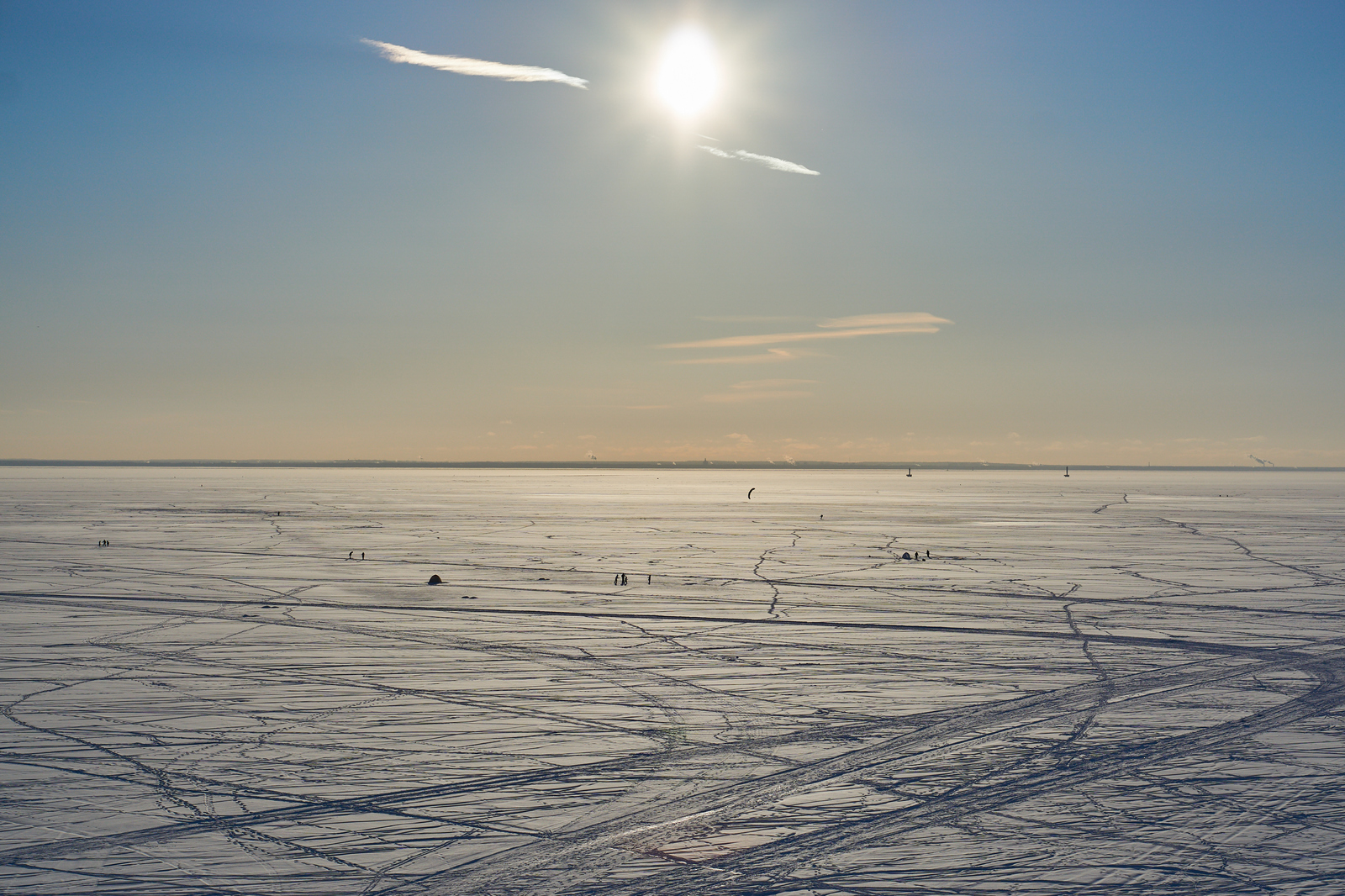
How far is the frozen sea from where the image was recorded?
18.0 feet

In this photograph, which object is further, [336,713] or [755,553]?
[755,553]

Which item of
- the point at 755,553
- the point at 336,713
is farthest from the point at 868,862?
the point at 755,553

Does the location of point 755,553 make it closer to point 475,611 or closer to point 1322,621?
point 475,611

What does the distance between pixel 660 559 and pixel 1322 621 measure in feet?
45.8

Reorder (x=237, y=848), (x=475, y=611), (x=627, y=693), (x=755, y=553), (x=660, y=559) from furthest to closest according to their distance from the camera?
(x=755, y=553) < (x=660, y=559) < (x=475, y=611) < (x=627, y=693) < (x=237, y=848)

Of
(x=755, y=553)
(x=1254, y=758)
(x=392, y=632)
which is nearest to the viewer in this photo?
(x=1254, y=758)

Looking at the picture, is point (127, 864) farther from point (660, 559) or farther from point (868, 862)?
point (660, 559)

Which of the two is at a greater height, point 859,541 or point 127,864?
point 859,541

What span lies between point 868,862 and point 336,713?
207 inches

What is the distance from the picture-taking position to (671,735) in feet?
26.7

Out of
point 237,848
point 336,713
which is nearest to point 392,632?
point 336,713

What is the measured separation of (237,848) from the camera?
18.6 feet

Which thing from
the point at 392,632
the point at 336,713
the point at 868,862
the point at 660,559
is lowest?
the point at 868,862

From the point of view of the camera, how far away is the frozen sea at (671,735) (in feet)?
18.0
